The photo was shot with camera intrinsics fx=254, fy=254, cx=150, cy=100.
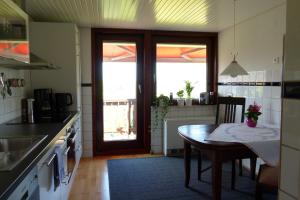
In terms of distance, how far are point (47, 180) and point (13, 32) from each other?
4.12ft

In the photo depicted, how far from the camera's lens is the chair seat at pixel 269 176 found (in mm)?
2031

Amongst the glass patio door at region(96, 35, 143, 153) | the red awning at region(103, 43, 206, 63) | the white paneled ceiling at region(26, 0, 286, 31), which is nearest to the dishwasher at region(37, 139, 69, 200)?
the white paneled ceiling at region(26, 0, 286, 31)

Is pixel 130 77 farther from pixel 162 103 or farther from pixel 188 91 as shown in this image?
pixel 188 91

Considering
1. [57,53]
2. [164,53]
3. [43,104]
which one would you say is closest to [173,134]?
[164,53]

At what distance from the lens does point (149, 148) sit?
4.39 meters

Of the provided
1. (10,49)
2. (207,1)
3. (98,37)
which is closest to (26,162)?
(10,49)

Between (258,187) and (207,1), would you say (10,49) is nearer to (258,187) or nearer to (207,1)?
(207,1)

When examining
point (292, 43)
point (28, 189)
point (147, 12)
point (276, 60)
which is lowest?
point (28, 189)

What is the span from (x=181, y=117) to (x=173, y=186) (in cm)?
159

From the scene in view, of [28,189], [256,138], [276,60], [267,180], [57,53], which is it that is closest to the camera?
[28,189]

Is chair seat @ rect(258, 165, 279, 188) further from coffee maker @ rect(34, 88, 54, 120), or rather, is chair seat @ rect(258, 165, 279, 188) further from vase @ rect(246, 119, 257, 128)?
coffee maker @ rect(34, 88, 54, 120)

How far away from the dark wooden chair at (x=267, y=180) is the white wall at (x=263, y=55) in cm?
92

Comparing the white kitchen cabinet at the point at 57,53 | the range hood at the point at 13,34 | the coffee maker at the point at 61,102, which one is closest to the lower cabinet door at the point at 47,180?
the range hood at the point at 13,34

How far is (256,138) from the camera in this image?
91.2 inches
